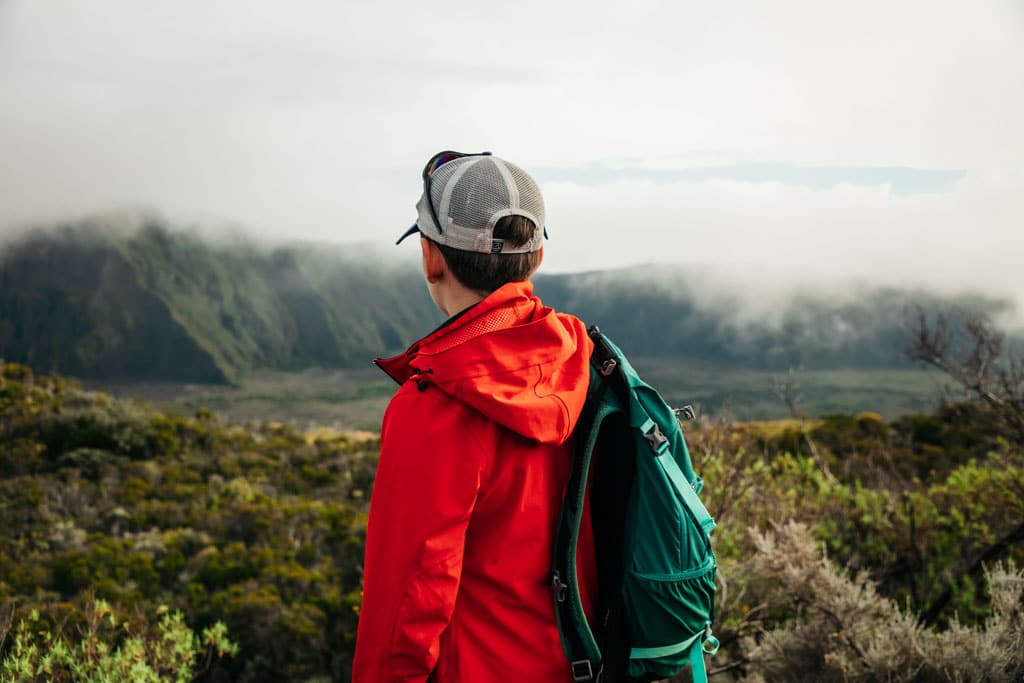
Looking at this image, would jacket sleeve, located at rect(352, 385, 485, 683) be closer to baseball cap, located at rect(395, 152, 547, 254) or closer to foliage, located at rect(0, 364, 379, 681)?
baseball cap, located at rect(395, 152, 547, 254)

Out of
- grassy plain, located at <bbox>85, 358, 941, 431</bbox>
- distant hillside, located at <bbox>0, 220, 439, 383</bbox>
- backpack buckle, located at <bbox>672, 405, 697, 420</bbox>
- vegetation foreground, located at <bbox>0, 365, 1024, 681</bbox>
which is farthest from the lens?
distant hillside, located at <bbox>0, 220, 439, 383</bbox>

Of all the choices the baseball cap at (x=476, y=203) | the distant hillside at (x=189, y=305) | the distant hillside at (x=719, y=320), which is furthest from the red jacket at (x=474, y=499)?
the distant hillside at (x=189, y=305)

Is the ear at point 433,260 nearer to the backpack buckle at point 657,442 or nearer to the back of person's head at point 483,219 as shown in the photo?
the back of person's head at point 483,219

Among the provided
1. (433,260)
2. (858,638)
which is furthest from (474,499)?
(858,638)

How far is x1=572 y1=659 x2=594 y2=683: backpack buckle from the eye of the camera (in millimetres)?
1513

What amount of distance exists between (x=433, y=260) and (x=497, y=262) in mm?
143

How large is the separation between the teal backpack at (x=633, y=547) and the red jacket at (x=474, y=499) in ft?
0.15

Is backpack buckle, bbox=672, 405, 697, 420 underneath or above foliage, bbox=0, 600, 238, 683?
above

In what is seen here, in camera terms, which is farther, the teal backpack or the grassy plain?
the grassy plain

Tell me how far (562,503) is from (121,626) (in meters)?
3.49

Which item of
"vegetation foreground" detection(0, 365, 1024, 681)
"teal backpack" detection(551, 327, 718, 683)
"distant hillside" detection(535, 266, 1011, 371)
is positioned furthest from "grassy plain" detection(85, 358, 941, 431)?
"teal backpack" detection(551, 327, 718, 683)

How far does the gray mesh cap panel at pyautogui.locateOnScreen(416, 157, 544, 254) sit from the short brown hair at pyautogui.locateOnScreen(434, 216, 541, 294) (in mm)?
14

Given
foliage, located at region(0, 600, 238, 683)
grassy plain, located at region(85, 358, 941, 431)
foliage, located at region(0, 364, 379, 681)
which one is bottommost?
grassy plain, located at region(85, 358, 941, 431)

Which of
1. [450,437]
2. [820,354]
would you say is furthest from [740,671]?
[820,354]
